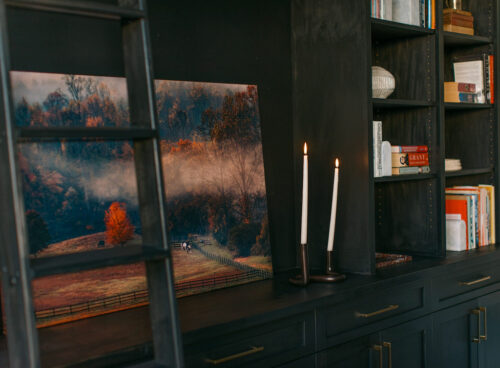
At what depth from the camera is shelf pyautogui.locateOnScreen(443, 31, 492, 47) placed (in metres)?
2.91

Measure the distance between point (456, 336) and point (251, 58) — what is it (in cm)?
166

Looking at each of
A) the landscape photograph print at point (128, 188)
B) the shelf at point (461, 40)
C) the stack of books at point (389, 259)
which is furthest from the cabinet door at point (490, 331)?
Answer: the shelf at point (461, 40)

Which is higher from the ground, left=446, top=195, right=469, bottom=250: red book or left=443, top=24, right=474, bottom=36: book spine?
left=443, top=24, right=474, bottom=36: book spine

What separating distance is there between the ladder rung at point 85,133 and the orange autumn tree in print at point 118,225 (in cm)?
60

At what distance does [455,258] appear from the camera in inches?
110

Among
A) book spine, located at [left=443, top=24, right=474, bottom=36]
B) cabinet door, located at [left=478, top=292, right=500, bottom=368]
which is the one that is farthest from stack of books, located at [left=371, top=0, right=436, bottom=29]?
cabinet door, located at [left=478, top=292, right=500, bottom=368]

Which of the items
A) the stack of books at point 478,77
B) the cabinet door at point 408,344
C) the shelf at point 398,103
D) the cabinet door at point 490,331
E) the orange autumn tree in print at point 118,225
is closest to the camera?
the orange autumn tree in print at point 118,225

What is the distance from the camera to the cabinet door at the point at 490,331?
9.43 ft

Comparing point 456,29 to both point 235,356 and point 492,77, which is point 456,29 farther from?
point 235,356

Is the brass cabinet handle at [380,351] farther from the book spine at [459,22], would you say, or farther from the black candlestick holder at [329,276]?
the book spine at [459,22]

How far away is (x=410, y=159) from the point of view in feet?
8.91

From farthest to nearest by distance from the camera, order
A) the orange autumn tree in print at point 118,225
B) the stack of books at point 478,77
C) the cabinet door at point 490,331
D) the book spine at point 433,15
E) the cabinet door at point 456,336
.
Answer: the stack of books at point 478,77
the cabinet door at point 490,331
the book spine at point 433,15
the cabinet door at point 456,336
the orange autumn tree in print at point 118,225

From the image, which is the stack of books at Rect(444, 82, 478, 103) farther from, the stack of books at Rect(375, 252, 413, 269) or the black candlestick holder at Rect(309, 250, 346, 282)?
the black candlestick holder at Rect(309, 250, 346, 282)

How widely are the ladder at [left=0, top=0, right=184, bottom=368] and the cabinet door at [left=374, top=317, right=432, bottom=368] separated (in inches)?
46.2
